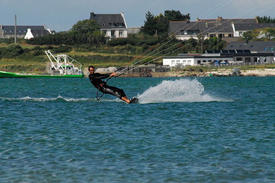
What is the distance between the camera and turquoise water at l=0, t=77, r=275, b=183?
15266mm

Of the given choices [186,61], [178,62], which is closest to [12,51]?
[178,62]

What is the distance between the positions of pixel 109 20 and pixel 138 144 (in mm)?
147525

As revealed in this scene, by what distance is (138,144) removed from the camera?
64.5 feet

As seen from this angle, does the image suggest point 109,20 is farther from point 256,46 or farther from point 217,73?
point 217,73

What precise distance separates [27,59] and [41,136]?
103 m

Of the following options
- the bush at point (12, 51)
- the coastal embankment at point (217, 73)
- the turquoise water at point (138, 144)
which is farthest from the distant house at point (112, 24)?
the turquoise water at point (138, 144)

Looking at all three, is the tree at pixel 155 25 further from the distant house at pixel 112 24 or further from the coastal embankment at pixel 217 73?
the coastal embankment at pixel 217 73

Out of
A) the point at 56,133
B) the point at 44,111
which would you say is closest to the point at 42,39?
the point at 44,111

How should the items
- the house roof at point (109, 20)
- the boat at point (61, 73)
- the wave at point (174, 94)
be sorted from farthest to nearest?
the house roof at point (109, 20), the boat at point (61, 73), the wave at point (174, 94)

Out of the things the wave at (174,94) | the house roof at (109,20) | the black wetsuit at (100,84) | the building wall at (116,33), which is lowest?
the wave at (174,94)

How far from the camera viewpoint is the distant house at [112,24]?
163m

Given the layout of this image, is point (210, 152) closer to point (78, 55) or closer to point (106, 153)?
point (106, 153)

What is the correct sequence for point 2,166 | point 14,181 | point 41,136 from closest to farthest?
point 14,181, point 2,166, point 41,136

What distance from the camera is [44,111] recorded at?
32.6 meters
